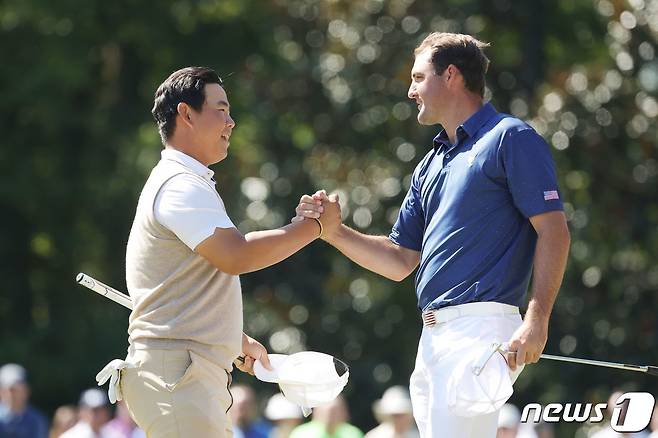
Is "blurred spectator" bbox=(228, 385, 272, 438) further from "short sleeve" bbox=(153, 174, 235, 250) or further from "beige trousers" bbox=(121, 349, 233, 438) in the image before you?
"short sleeve" bbox=(153, 174, 235, 250)

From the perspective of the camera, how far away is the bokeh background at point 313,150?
70.5 feet

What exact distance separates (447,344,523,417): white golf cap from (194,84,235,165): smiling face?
1372mm

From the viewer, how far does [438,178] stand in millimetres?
6578

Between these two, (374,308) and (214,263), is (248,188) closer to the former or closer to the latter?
(374,308)

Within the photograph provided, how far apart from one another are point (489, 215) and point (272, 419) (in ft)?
29.0

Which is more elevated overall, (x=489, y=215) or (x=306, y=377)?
(x=489, y=215)

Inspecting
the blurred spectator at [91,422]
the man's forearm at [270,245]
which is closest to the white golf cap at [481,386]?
the man's forearm at [270,245]

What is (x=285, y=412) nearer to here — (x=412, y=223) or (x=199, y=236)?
(x=412, y=223)

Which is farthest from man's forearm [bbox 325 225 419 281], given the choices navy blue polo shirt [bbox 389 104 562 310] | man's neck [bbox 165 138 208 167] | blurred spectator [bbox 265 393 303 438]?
blurred spectator [bbox 265 393 303 438]

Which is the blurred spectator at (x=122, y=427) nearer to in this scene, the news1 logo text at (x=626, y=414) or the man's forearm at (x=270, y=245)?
the news1 logo text at (x=626, y=414)

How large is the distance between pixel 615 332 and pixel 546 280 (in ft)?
51.2

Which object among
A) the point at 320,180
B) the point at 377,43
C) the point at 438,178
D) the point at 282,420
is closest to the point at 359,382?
the point at 320,180

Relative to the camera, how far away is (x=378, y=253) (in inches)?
277

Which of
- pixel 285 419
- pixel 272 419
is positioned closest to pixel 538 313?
pixel 285 419
